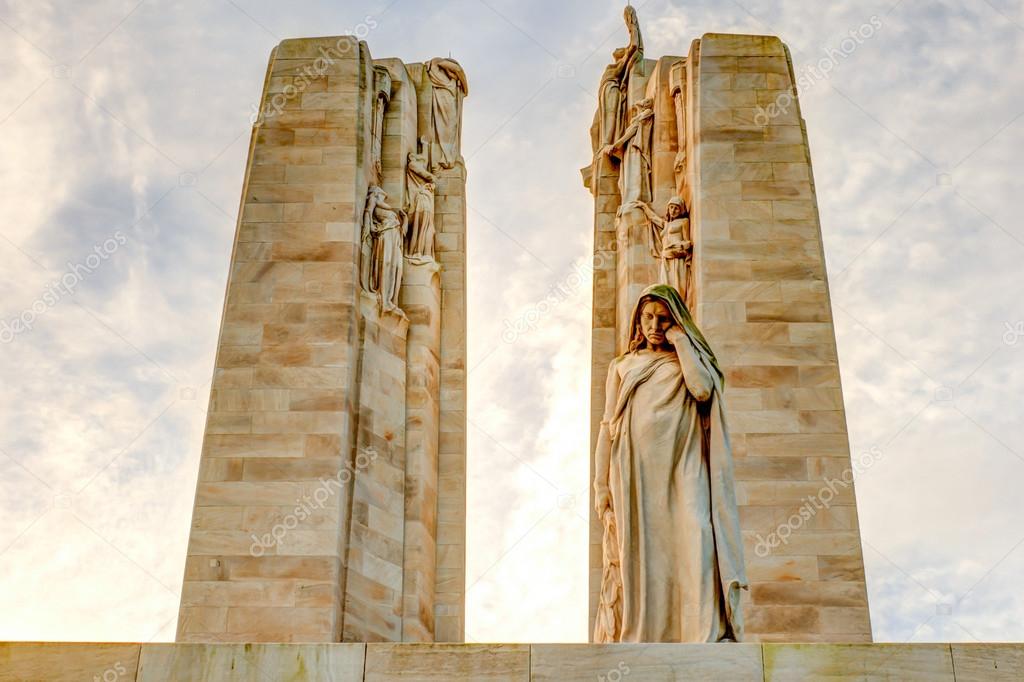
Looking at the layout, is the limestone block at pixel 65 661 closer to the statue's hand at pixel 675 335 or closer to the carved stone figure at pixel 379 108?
the statue's hand at pixel 675 335

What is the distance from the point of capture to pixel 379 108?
760 inches

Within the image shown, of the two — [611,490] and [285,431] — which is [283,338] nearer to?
[285,431]

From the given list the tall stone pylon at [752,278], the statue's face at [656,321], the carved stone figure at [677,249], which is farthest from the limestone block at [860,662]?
the carved stone figure at [677,249]

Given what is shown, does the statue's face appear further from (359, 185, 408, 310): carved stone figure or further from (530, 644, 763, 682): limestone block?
(359, 185, 408, 310): carved stone figure

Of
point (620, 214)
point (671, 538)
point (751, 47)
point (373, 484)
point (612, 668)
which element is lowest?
point (612, 668)

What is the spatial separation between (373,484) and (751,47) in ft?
24.2

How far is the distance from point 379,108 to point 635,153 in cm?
350

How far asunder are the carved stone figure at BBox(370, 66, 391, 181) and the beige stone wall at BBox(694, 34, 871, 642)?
4.18 meters

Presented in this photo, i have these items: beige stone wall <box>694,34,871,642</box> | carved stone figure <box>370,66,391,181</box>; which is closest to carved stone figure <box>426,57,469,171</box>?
carved stone figure <box>370,66,391,181</box>

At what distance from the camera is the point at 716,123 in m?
18.0

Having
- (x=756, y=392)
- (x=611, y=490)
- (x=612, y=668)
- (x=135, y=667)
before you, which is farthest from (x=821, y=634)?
(x=135, y=667)
